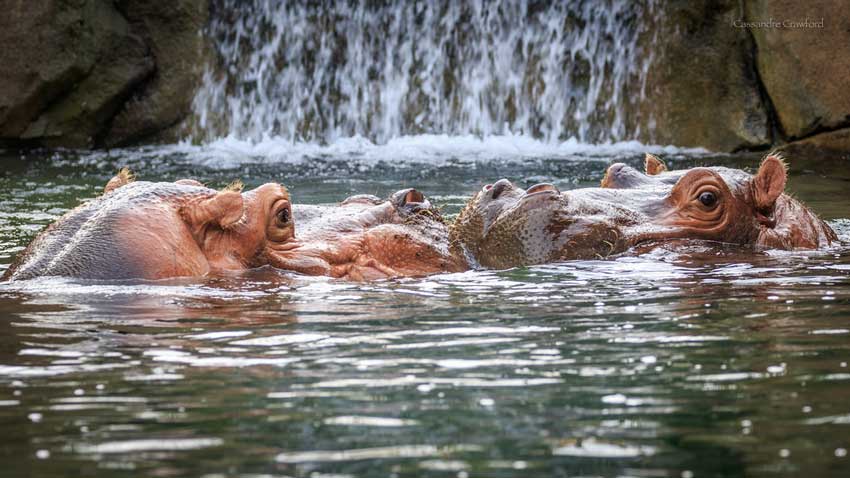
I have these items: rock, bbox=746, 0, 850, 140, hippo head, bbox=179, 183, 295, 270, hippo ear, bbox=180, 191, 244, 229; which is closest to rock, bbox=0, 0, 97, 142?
rock, bbox=746, 0, 850, 140

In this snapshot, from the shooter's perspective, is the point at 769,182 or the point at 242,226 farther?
the point at 769,182

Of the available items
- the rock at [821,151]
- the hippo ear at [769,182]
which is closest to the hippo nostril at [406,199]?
the hippo ear at [769,182]

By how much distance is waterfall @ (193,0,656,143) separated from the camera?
15906 mm

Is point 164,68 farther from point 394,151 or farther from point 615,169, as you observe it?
point 615,169

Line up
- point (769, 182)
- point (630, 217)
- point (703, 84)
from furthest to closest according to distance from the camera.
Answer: point (703, 84)
point (769, 182)
point (630, 217)

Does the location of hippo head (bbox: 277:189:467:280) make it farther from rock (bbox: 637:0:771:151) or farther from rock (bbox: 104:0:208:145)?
rock (bbox: 104:0:208:145)

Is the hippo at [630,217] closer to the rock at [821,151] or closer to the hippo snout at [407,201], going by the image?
the hippo snout at [407,201]

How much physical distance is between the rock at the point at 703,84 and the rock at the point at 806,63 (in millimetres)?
428

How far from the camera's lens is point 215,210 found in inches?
201

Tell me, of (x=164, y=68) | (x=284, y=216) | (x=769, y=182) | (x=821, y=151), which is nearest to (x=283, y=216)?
(x=284, y=216)

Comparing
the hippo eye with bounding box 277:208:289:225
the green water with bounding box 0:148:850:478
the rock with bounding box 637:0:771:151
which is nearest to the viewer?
the green water with bounding box 0:148:850:478

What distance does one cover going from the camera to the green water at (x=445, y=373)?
295 centimetres

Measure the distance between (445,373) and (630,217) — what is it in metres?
2.50

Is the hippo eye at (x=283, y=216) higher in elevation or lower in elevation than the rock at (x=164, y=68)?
lower
